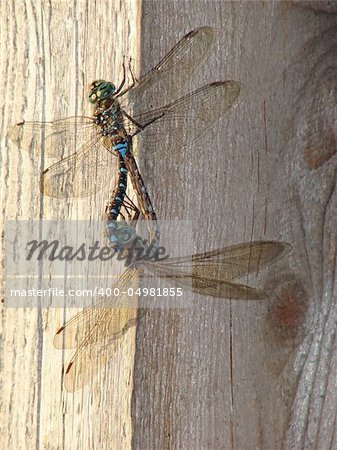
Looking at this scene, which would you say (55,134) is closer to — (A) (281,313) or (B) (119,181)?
(B) (119,181)

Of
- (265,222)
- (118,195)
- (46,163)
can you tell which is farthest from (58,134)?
(265,222)

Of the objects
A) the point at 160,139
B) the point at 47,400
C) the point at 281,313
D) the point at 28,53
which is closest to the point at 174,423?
the point at 47,400

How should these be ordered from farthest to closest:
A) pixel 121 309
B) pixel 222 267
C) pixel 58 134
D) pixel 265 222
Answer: pixel 265 222 → pixel 222 267 → pixel 58 134 → pixel 121 309

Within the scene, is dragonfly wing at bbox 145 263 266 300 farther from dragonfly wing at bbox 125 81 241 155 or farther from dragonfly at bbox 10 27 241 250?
dragonfly wing at bbox 125 81 241 155

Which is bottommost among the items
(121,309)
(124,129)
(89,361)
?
(89,361)

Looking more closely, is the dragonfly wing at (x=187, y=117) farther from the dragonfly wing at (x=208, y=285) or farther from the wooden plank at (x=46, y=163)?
the dragonfly wing at (x=208, y=285)

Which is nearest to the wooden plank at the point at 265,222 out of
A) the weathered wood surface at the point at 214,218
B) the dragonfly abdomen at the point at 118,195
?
the weathered wood surface at the point at 214,218

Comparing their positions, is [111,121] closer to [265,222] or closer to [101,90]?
[101,90]

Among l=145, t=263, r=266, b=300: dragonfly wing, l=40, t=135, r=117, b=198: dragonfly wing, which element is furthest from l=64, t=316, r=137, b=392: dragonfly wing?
l=40, t=135, r=117, b=198: dragonfly wing

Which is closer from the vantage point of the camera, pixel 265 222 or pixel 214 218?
pixel 214 218
